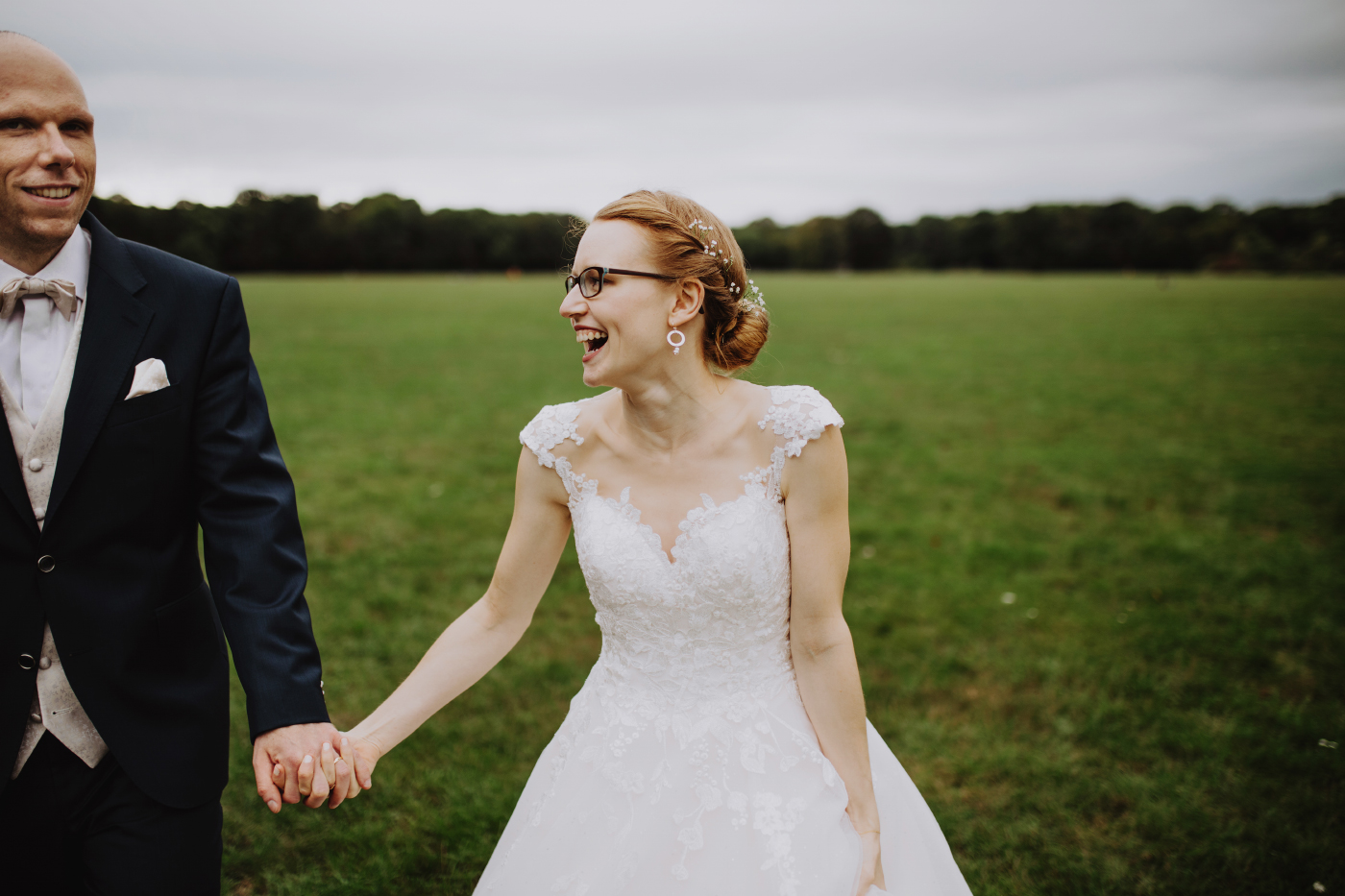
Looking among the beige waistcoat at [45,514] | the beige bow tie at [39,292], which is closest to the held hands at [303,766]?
the beige waistcoat at [45,514]

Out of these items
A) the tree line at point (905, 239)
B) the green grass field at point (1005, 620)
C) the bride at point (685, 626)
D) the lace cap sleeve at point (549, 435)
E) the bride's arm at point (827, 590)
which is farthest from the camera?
the tree line at point (905, 239)

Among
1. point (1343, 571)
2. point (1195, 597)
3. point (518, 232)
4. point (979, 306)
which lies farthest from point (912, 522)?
point (518, 232)

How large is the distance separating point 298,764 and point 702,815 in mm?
1132

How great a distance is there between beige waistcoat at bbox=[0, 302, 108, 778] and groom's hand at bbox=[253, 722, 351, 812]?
17.9 inches

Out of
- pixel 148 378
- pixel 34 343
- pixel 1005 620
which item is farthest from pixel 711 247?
pixel 1005 620

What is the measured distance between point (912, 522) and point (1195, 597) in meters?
2.42

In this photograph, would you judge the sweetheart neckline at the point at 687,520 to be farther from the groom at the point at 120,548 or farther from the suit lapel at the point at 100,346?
the suit lapel at the point at 100,346

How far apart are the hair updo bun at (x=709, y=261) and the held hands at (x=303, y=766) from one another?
65.5 inches

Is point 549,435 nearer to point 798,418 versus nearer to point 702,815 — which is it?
point 798,418

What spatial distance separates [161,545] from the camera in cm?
236

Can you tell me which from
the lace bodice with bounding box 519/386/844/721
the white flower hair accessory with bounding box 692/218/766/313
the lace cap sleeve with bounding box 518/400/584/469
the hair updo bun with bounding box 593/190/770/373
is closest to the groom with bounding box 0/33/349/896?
the lace cap sleeve with bounding box 518/400/584/469

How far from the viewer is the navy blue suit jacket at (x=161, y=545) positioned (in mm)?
2156

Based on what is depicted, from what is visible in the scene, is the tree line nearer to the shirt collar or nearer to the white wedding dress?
the shirt collar

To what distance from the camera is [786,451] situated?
254 centimetres
